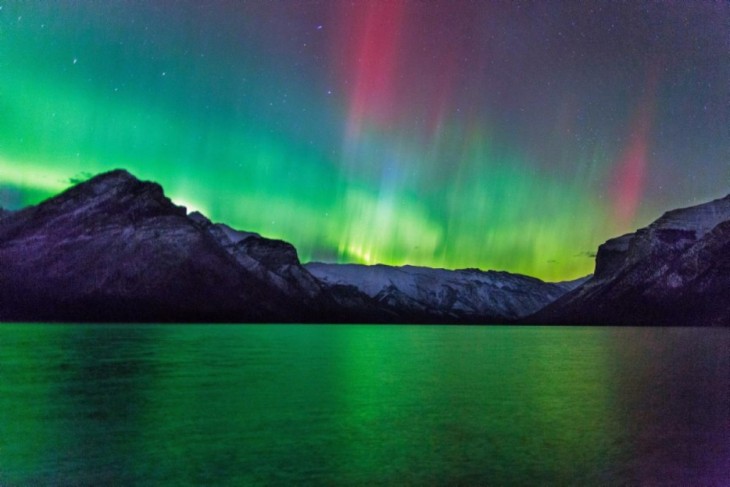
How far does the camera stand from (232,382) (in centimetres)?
5066

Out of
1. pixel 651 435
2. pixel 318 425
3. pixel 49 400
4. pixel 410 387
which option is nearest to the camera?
pixel 651 435

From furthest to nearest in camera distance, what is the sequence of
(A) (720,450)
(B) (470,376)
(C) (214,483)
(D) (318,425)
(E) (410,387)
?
(B) (470,376) < (E) (410,387) < (D) (318,425) < (A) (720,450) < (C) (214,483)

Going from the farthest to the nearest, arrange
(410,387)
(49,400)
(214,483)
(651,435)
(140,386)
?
(410,387) < (140,386) < (49,400) < (651,435) < (214,483)

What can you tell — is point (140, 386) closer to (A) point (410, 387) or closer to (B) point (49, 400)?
(B) point (49, 400)

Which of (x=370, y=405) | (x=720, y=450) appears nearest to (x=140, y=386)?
(x=370, y=405)

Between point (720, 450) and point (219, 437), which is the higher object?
point (720, 450)

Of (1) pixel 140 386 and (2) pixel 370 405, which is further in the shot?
(1) pixel 140 386

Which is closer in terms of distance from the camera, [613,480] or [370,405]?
[613,480]

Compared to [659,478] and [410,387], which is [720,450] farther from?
[410,387]

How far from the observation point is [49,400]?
3872 centimetres

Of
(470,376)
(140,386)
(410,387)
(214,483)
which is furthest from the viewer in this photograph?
(470,376)

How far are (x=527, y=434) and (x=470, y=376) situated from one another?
30444mm

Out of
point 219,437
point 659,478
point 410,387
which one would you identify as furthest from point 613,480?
point 410,387

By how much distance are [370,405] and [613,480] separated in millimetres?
20204
